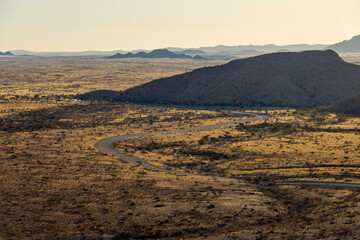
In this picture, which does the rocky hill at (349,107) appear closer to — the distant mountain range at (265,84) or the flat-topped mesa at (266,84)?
the distant mountain range at (265,84)

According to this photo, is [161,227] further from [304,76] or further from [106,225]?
[304,76]

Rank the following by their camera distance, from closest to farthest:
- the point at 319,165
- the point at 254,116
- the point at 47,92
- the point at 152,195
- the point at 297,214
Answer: the point at 297,214 < the point at 152,195 < the point at 319,165 < the point at 254,116 < the point at 47,92

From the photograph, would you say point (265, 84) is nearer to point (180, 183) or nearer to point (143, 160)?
point (143, 160)

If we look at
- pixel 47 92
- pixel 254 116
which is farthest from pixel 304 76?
pixel 47 92

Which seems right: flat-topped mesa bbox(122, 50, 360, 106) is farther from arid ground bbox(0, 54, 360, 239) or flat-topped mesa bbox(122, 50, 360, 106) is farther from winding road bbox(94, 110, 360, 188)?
winding road bbox(94, 110, 360, 188)

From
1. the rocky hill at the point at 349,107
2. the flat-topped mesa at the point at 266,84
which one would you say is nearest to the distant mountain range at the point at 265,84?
the flat-topped mesa at the point at 266,84

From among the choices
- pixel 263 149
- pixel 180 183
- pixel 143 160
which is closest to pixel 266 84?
pixel 263 149

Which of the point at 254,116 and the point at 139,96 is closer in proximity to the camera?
the point at 254,116
